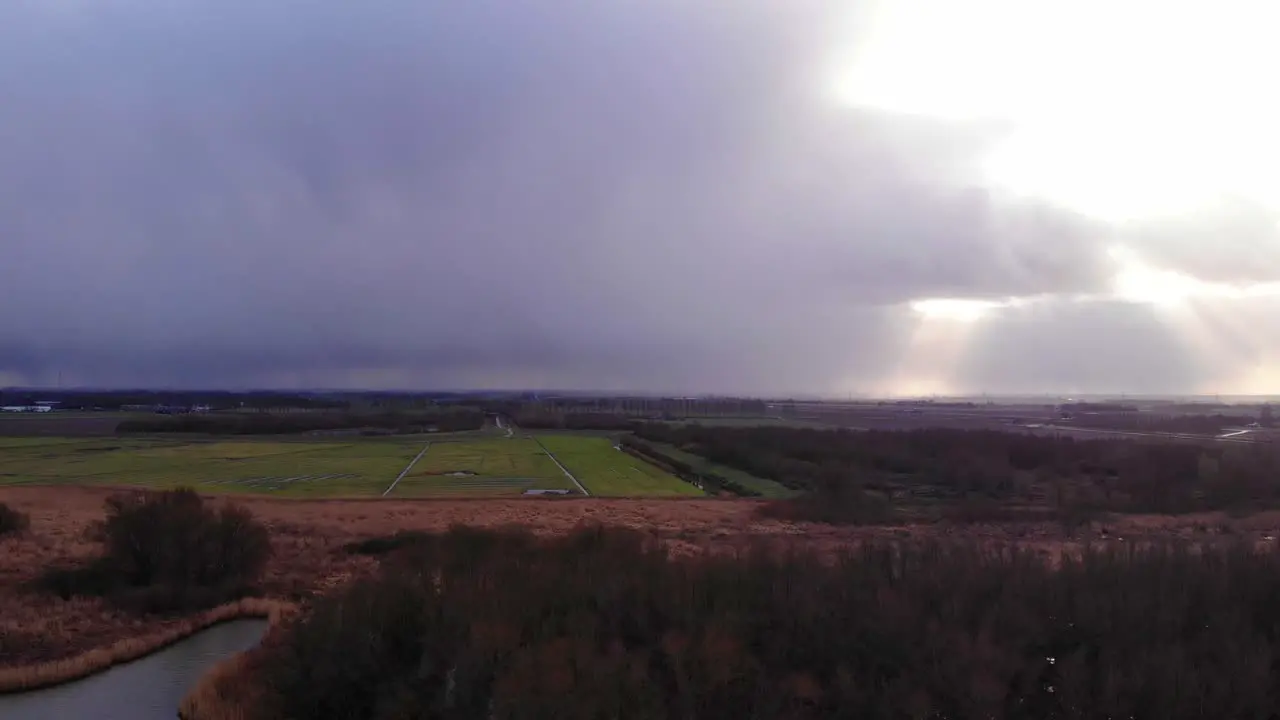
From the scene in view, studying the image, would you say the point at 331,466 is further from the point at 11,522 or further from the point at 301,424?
the point at 301,424

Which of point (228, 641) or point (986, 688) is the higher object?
point (986, 688)

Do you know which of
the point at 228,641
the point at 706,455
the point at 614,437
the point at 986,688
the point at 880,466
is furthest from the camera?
the point at 614,437

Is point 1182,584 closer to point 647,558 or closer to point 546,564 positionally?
point 647,558

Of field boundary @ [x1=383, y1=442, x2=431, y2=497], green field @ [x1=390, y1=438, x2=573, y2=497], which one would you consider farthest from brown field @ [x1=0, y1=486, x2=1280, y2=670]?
green field @ [x1=390, y1=438, x2=573, y2=497]

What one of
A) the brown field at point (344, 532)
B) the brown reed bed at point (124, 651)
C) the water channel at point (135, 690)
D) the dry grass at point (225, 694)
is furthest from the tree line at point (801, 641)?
the brown field at point (344, 532)

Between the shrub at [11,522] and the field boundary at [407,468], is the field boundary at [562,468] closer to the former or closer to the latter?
the field boundary at [407,468]

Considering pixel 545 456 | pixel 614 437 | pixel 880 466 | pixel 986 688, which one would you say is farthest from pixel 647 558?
pixel 614 437

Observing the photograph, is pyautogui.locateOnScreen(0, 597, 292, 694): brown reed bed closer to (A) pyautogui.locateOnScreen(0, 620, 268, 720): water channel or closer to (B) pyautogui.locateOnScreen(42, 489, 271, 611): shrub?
(A) pyautogui.locateOnScreen(0, 620, 268, 720): water channel
